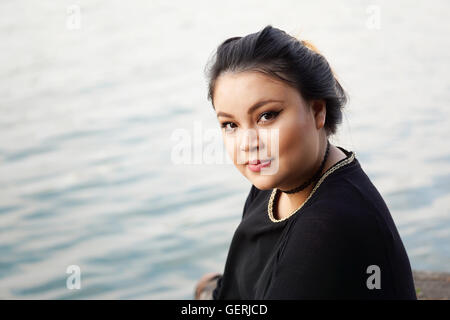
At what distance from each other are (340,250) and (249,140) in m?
0.40

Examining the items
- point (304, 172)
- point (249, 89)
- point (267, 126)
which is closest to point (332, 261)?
point (304, 172)

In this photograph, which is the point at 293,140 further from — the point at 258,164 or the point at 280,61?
the point at 280,61

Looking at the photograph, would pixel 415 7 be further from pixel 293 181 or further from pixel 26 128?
pixel 293 181

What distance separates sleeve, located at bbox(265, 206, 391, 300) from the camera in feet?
5.66

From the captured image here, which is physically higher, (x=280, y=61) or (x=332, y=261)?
(x=280, y=61)

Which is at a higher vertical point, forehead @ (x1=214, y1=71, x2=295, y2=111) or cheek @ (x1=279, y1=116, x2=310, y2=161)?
forehead @ (x1=214, y1=71, x2=295, y2=111)

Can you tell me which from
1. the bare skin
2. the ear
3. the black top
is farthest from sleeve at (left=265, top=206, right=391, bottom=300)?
the ear

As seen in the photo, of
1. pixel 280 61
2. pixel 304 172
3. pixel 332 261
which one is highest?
pixel 280 61

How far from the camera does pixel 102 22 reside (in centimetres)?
1058

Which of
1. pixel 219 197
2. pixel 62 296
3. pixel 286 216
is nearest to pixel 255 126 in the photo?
pixel 286 216

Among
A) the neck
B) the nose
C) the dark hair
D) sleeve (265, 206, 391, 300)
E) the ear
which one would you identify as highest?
the dark hair

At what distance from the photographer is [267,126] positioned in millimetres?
1854

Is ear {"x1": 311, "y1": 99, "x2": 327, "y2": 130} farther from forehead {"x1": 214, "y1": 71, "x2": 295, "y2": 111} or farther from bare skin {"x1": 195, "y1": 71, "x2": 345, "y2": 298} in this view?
forehead {"x1": 214, "y1": 71, "x2": 295, "y2": 111}

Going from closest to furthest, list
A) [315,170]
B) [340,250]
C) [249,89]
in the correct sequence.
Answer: [340,250]
[249,89]
[315,170]
